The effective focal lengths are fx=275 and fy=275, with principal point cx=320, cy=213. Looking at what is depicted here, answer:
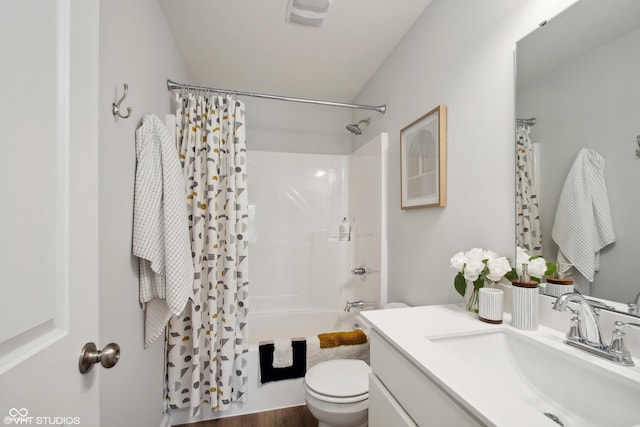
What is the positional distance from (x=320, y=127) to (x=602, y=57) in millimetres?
2337

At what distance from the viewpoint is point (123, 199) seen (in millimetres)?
1086

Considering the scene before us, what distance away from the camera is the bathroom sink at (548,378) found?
626 millimetres

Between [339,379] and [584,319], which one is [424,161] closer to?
[584,319]

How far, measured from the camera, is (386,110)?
208cm

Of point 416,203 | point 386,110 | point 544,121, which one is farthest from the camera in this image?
point 386,110

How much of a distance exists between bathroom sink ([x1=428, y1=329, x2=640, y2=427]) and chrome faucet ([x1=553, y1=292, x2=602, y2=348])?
2.4 inches

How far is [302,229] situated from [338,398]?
1724 mm

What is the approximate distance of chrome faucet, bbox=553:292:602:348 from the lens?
2.45ft

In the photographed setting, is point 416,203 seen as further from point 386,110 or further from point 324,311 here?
point 324,311

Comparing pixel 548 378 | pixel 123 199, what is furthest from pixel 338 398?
pixel 123 199

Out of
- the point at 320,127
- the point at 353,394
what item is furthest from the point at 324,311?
the point at 320,127

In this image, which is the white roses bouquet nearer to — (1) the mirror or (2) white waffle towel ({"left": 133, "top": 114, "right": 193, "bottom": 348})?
(1) the mirror

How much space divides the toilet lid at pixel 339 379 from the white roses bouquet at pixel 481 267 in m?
0.72

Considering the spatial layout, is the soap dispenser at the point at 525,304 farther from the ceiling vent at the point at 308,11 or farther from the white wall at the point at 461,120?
the ceiling vent at the point at 308,11
